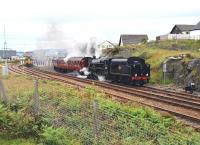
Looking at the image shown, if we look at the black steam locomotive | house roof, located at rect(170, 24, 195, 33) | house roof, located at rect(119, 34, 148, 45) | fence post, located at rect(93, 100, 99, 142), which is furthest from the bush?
house roof, located at rect(119, 34, 148, 45)

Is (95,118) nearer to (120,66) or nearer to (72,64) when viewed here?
(120,66)

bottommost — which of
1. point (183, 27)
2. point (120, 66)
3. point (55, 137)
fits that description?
point (55, 137)

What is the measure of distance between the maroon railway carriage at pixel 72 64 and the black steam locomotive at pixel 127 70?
9.41m

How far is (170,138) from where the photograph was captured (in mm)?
8898

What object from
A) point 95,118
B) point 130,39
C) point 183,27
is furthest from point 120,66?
point 130,39

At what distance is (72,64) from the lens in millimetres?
58594

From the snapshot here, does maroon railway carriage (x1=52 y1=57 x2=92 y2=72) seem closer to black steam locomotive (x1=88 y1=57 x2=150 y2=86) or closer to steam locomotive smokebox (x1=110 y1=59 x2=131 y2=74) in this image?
black steam locomotive (x1=88 y1=57 x2=150 y2=86)

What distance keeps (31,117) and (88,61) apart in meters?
41.0

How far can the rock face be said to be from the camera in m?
35.7

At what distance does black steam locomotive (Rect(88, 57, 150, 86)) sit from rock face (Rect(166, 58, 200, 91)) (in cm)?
268

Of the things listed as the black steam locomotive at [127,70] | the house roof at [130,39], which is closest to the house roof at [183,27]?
the house roof at [130,39]

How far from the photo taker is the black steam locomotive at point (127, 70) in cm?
3831

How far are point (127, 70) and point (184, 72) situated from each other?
16.2 ft

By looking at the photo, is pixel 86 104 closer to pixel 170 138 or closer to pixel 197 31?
pixel 170 138
